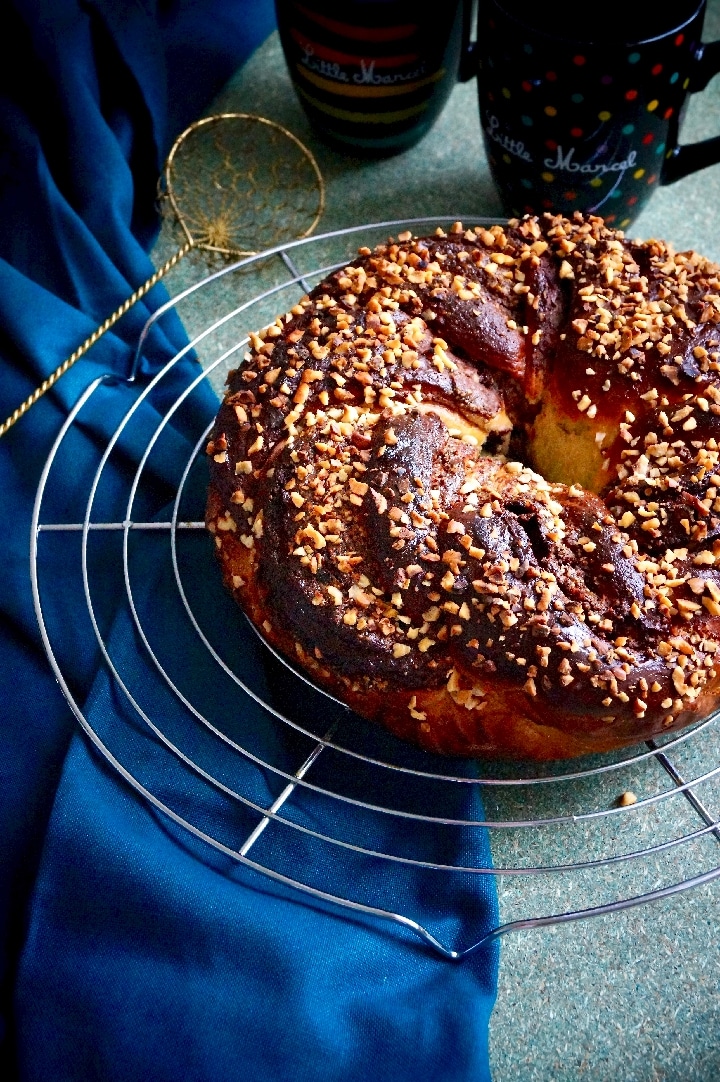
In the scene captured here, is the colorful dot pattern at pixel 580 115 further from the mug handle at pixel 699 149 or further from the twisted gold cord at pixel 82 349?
the twisted gold cord at pixel 82 349

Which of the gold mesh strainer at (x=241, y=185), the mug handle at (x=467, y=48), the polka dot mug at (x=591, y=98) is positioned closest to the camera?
the polka dot mug at (x=591, y=98)

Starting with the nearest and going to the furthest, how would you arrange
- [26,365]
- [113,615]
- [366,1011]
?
1. [366,1011]
2. [113,615]
3. [26,365]

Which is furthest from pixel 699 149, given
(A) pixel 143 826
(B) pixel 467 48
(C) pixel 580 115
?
(A) pixel 143 826

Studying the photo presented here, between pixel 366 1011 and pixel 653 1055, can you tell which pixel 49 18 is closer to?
pixel 366 1011

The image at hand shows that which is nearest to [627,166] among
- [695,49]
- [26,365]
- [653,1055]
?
[695,49]

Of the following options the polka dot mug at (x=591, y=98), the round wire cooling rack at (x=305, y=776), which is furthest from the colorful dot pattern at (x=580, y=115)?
the round wire cooling rack at (x=305, y=776)

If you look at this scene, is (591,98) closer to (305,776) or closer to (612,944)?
(305,776)

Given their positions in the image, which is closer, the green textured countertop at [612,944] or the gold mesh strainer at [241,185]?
the green textured countertop at [612,944]
